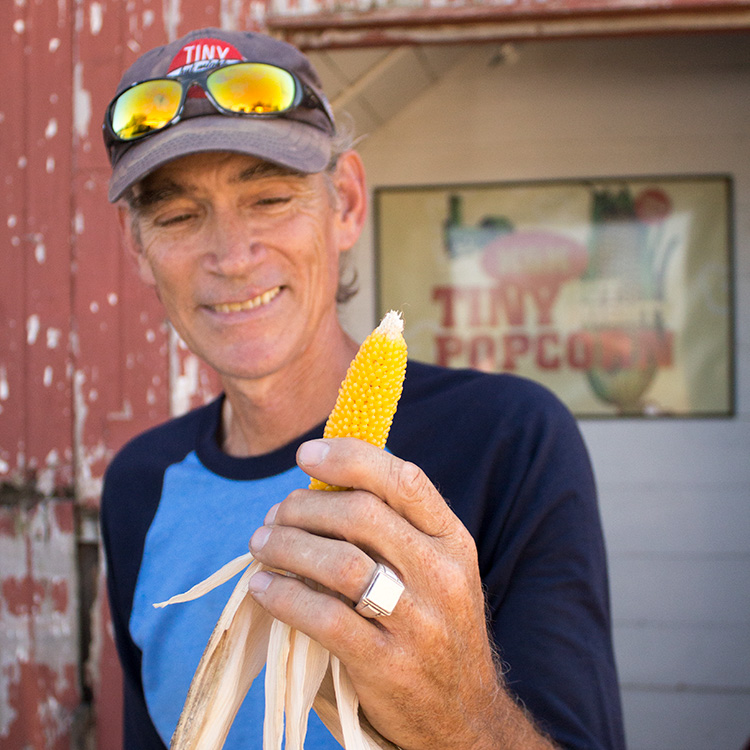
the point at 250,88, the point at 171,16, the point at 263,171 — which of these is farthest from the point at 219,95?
the point at 171,16

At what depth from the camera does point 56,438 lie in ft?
9.11

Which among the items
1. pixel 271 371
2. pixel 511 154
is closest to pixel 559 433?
pixel 271 371

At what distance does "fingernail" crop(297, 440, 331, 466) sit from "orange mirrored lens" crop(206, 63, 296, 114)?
858 mm

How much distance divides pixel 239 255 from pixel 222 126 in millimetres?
260

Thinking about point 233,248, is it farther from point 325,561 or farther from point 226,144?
point 325,561

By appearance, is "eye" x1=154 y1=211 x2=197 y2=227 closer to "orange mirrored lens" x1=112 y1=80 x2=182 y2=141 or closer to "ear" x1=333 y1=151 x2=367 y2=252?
"orange mirrored lens" x1=112 y1=80 x2=182 y2=141

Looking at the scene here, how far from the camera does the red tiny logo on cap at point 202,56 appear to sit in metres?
1.43

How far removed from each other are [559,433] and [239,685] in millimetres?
774

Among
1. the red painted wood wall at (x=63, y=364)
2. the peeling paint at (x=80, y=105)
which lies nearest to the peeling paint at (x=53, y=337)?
the red painted wood wall at (x=63, y=364)

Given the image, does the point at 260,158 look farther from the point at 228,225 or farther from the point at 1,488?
the point at 1,488

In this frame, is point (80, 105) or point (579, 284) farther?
point (579, 284)

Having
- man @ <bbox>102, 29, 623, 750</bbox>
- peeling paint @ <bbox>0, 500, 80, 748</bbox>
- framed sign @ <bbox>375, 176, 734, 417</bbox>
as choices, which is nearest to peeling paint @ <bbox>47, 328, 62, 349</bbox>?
peeling paint @ <bbox>0, 500, 80, 748</bbox>

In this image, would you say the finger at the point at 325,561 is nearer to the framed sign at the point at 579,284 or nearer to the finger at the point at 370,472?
Answer: the finger at the point at 370,472

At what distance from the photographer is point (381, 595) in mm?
825
